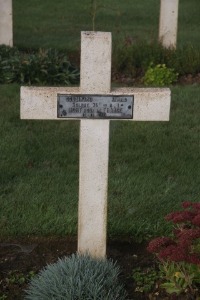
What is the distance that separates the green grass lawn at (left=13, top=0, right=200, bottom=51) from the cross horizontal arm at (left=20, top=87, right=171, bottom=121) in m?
6.92

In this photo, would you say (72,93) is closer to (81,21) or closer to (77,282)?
(77,282)

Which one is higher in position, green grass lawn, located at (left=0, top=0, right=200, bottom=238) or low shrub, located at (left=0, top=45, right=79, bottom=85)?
low shrub, located at (left=0, top=45, right=79, bottom=85)

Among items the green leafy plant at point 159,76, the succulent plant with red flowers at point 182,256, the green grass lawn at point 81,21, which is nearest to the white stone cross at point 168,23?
the green grass lawn at point 81,21

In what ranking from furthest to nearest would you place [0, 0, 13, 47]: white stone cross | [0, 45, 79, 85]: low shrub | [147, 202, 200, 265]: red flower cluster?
[0, 0, 13, 47]: white stone cross, [0, 45, 79, 85]: low shrub, [147, 202, 200, 265]: red flower cluster

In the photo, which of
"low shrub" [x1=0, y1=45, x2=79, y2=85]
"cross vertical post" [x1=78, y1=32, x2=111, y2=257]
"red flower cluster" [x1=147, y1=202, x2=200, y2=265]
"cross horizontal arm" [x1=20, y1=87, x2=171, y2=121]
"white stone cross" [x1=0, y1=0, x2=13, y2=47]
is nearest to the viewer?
"red flower cluster" [x1=147, y1=202, x2=200, y2=265]

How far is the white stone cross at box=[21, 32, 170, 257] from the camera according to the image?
13.9 ft

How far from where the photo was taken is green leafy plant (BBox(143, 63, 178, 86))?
9562 mm

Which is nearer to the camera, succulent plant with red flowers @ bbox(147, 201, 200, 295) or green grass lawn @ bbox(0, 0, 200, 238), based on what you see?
succulent plant with red flowers @ bbox(147, 201, 200, 295)

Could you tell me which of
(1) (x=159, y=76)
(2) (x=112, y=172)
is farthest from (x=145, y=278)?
(1) (x=159, y=76)

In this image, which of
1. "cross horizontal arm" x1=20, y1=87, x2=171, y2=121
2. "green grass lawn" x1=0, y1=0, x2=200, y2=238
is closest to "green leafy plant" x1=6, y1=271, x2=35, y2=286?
"green grass lawn" x1=0, y1=0, x2=200, y2=238

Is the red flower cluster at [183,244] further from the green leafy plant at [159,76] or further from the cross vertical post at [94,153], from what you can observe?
the green leafy plant at [159,76]

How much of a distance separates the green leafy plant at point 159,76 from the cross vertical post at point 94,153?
17.2 ft

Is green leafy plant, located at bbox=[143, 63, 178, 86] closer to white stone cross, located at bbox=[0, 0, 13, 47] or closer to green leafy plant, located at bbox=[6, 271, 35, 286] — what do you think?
white stone cross, located at bbox=[0, 0, 13, 47]

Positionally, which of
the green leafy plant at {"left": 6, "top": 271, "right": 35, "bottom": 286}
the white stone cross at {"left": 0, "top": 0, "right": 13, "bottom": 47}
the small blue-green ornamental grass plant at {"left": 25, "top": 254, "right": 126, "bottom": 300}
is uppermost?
the white stone cross at {"left": 0, "top": 0, "right": 13, "bottom": 47}
